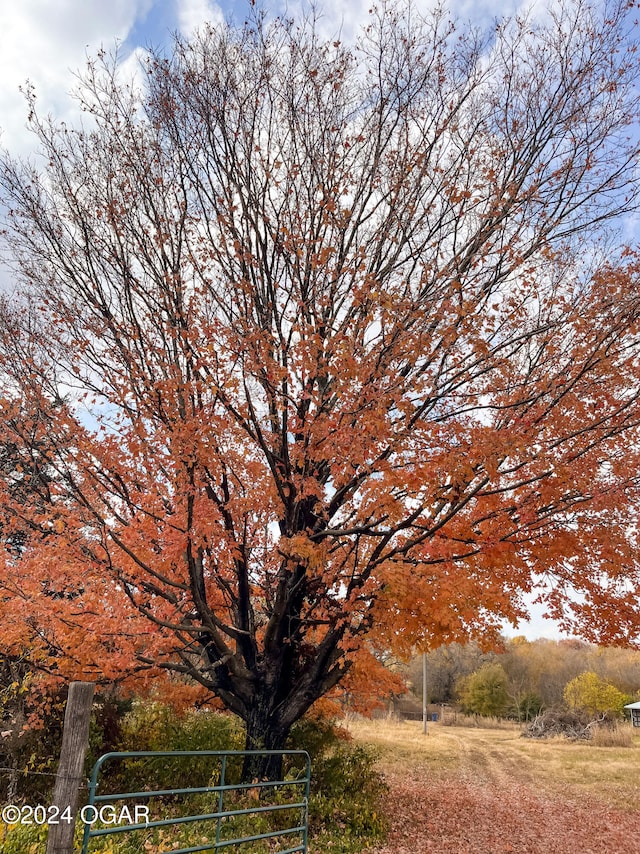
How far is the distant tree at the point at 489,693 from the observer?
4606cm

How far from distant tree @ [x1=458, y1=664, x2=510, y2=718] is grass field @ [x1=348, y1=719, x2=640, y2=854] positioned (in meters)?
20.0

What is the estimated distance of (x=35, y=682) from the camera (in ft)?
27.4

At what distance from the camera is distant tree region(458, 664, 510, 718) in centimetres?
4606

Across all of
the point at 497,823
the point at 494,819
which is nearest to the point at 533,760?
the point at 494,819

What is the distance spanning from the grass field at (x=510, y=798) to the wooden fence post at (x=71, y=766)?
6.28 metres

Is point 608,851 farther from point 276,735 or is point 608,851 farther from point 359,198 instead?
point 359,198

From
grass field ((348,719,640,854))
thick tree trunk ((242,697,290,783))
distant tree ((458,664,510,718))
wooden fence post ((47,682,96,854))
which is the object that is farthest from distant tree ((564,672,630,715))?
wooden fence post ((47,682,96,854))

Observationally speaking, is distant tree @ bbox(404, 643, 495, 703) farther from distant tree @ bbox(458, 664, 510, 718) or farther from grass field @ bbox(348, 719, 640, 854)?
grass field @ bbox(348, 719, 640, 854)

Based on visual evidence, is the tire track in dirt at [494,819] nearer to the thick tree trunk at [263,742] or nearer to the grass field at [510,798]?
the grass field at [510,798]

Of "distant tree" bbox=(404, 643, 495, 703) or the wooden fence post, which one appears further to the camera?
"distant tree" bbox=(404, 643, 495, 703)

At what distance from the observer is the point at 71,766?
151 inches

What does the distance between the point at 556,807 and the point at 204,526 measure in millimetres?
12232

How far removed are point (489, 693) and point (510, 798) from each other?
3574 centimetres

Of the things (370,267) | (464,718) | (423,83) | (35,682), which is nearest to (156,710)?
(35,682)
